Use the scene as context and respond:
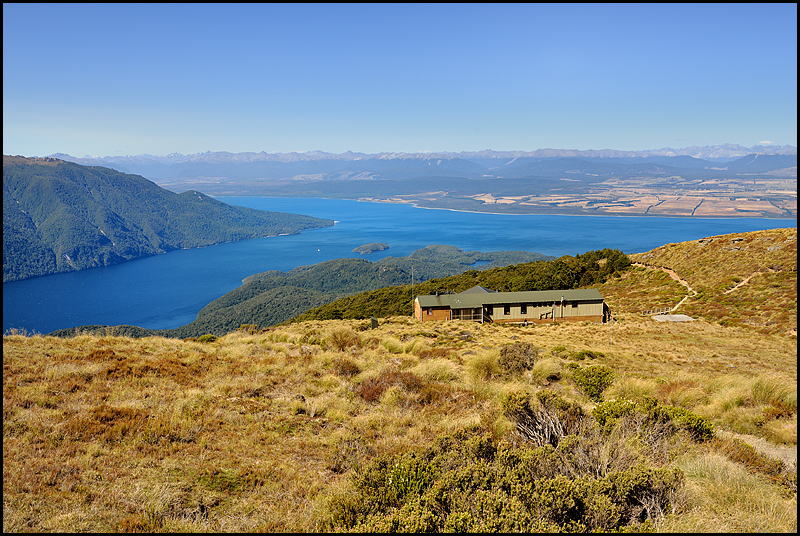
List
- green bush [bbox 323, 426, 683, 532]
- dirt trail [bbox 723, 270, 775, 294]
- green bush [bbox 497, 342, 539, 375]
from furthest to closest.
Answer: dirt trail [bbox 723, 270, 775, 294] < green bush [bbox 497, 342, 539, 375] < green bush [bbox 323, 426, 683, 532]

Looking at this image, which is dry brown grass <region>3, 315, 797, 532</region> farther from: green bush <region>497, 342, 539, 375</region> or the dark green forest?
the dark green forest

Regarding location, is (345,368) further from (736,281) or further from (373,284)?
(373,284)

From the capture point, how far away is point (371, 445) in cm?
550

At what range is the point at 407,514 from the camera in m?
3.46

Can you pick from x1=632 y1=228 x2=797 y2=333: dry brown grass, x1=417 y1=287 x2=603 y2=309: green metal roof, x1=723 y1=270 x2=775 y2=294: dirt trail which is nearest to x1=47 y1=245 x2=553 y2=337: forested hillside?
x1=417 y1=287 x2=603 y2=309: green metal roof

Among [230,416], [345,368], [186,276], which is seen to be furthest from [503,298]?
[186,276]

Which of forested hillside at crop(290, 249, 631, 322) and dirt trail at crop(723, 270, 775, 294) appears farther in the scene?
forested hillside at crop(290, 249, 631, 322)

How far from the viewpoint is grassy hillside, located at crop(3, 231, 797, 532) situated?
3.68 metres

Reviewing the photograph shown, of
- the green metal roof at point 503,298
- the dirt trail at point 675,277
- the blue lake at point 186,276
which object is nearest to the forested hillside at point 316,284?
the blue lake at point 186,276

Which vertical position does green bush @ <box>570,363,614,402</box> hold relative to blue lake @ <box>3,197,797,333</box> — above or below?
above

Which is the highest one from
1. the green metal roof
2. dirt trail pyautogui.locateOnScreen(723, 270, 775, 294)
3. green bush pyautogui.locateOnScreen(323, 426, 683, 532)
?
green bush pyautogui.locateOnScreen(323, 426, 683, 532)

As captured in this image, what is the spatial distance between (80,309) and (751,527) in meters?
153

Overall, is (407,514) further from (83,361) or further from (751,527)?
(83,361)

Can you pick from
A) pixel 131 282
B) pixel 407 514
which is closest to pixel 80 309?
pixel 131 282
